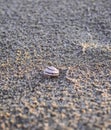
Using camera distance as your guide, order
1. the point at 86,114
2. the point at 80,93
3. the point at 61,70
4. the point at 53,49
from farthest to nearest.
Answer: the point at 53,49, the point at 61,70, the point at 80,93, the point at 86,114

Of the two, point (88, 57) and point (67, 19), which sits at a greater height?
point (67, 19)

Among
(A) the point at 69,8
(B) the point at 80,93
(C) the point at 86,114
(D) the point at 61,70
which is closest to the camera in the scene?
(C) the point at 86,114

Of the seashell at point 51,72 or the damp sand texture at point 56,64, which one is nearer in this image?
the damp sand texture at point 56,64

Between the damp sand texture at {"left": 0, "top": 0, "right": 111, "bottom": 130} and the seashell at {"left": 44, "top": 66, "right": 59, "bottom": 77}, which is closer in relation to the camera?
the damp sand texture at {"left": 0, "top": 0, "right": 111, "bottom": 130}

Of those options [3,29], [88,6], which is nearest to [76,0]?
[88,6]

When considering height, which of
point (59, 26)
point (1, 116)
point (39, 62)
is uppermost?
point (59, 26)

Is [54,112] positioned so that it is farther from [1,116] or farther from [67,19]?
[67,19]

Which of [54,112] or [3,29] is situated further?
[3,29]
